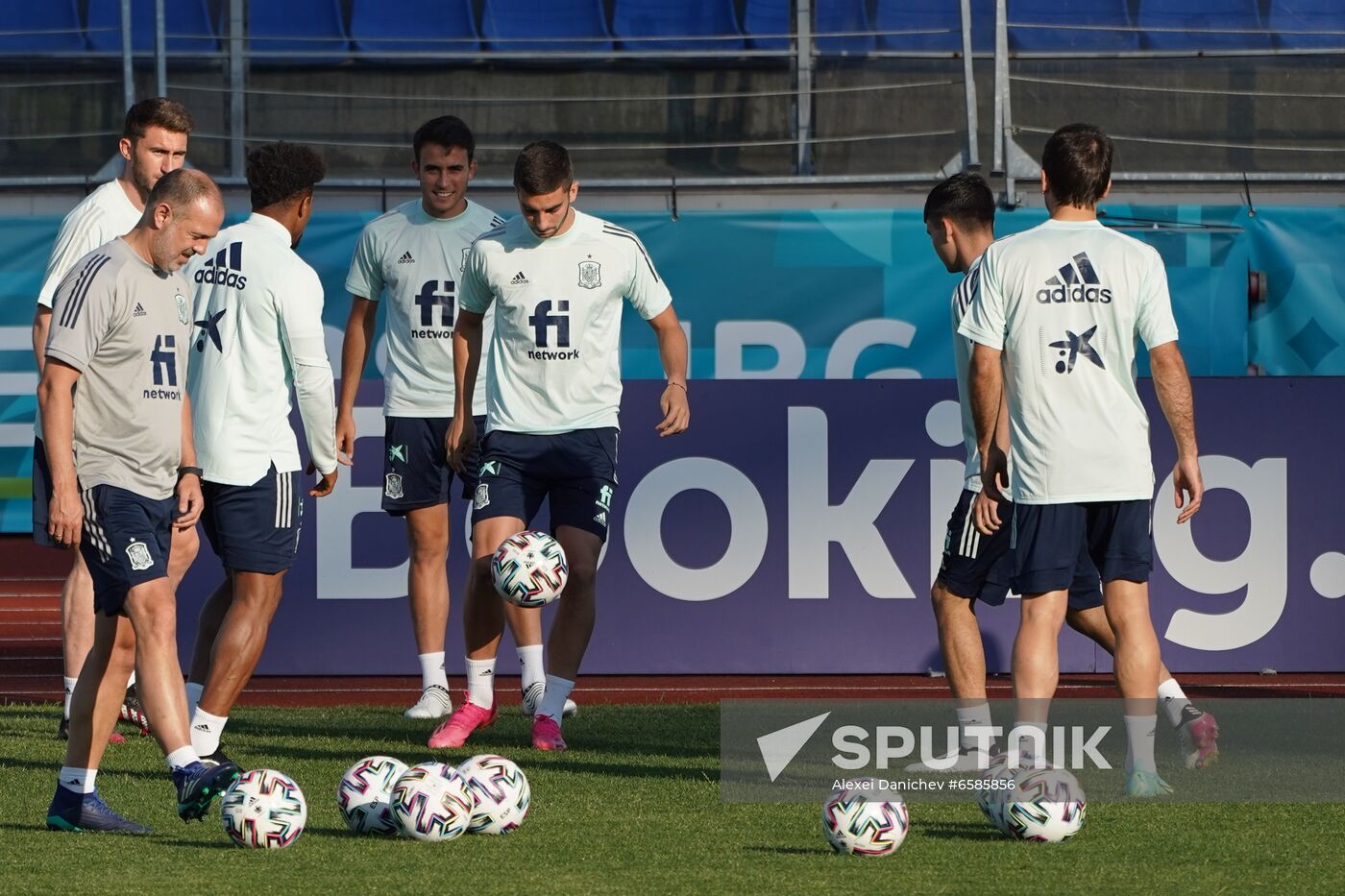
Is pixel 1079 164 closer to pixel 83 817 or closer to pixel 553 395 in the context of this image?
pixel 553 395

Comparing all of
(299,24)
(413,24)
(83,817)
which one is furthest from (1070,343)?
(299,24)

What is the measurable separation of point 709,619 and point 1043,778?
12.4 ft

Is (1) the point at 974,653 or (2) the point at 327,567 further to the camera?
(2) the point at 327,567

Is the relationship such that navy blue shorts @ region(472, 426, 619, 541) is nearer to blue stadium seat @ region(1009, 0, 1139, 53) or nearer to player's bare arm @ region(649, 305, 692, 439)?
player's bare arm @ region(649, 305, 692, 439)

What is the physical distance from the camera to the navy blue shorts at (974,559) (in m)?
5.60

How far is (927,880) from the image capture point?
423 cm

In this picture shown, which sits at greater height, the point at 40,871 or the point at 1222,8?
the point at 1222,8

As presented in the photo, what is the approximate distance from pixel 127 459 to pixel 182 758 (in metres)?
0.83

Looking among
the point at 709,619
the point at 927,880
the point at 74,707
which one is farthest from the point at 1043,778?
the point at 709,619

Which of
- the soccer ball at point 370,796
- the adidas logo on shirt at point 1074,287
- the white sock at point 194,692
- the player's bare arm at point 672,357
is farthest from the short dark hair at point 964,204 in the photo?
the white sock at point 194,692

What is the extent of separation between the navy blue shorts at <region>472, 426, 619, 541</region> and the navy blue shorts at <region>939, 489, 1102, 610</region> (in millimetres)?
1434

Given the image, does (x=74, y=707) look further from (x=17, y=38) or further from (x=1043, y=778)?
(x=17, y=38)

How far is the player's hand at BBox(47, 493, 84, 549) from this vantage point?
15.5 feet

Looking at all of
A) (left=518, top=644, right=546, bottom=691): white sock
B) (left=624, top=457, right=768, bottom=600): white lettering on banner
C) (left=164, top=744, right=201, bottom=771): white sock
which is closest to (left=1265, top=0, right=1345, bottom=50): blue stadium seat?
(left=624, top=457, right=768, bottom=600): white lettering on banner
